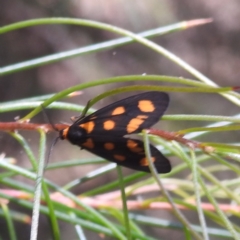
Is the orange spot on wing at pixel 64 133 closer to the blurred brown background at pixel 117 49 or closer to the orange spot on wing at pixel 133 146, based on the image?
the orange spot on wing at pixel 133 146

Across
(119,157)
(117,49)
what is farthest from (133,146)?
(117,49)

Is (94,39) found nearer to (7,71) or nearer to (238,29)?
(238,29)

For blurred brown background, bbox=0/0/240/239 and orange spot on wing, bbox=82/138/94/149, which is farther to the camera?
blurred brown background, bbox=0/0/240/239

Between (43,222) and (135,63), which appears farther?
(135,63)

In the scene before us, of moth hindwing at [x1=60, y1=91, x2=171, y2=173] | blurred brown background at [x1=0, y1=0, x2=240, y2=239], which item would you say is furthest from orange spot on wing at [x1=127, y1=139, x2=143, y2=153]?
blurred brown background at [x1=0, y1=0, x2=240, y2=239]

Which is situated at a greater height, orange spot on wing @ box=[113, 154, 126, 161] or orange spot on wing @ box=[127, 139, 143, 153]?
orange spot on wing @ box=[127, 139, 143, 153]

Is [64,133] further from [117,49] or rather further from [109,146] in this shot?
[117,49]

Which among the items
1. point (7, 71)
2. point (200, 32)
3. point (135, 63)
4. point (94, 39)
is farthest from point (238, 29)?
point (7, 71)

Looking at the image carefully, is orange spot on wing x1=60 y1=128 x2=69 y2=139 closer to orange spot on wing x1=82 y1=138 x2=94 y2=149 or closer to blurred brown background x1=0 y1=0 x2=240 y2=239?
orange spot on wing x1=82 y1=138 x2=94 y2=149
